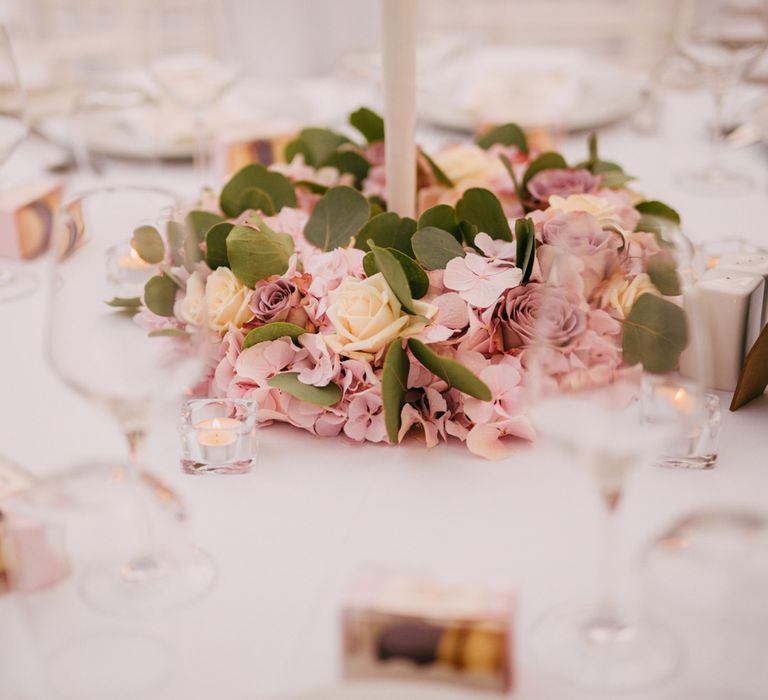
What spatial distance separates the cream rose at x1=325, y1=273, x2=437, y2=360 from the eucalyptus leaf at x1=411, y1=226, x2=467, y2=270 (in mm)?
50

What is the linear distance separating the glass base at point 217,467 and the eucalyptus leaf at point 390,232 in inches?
10.2

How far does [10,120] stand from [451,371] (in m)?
0.73

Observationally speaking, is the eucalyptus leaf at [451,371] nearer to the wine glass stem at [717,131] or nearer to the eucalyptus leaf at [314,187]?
the eucalyptus leaf at [314,187]

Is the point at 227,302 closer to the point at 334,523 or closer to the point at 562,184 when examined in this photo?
the point at 334,523

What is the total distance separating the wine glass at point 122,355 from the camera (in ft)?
2.44

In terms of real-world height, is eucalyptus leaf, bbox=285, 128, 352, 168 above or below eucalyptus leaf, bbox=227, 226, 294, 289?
above

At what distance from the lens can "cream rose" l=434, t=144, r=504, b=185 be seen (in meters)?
1.24

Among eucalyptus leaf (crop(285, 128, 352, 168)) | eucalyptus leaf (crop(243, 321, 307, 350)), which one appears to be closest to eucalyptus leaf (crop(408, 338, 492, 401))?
eucalyptus leaf (crop(243, 321, 307, 350))

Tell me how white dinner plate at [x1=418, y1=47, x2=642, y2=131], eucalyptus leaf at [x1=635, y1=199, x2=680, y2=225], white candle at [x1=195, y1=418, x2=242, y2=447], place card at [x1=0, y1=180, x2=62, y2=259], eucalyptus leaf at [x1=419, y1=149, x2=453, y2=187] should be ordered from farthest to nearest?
white dinner plate at [x1=418, y1=47, x2=642, y2=131], place card at [x1=0, y1=180, x2=62, y2=259], eucalyptus leaf at [x1=419, y1=149, x2=453, y2=187], eucalyptus leaf at [x1=635, y1=199, x2=680, y2=225], white candle at [x1=195, y1=418, x2=242, y2=447]

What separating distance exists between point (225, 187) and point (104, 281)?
368mm

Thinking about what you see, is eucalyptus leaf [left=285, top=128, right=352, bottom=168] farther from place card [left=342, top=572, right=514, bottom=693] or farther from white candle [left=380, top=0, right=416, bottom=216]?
place card [left=342, top=572, right=514, bottom=693]

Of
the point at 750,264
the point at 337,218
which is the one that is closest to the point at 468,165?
the point at 337,218

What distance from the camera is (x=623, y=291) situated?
27.3 inches

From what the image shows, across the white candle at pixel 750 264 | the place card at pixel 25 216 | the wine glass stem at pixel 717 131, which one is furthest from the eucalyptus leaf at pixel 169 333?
the wine glass stem at pixel 717 131
